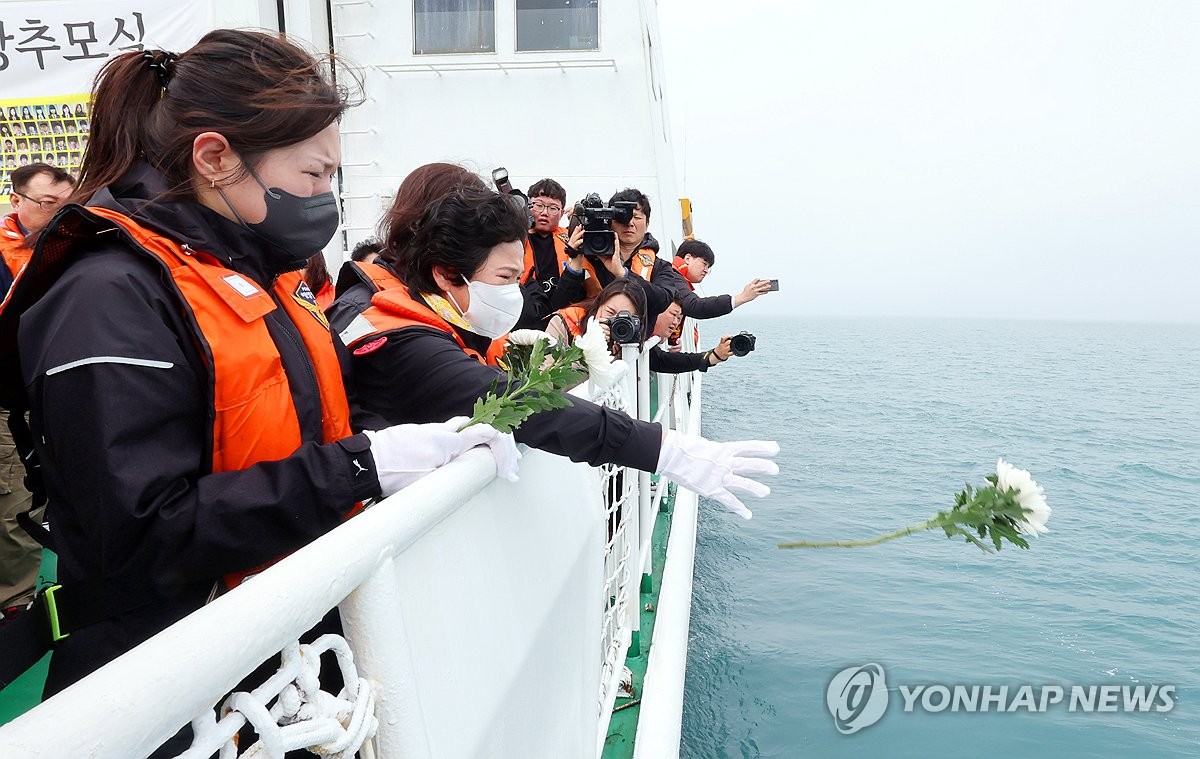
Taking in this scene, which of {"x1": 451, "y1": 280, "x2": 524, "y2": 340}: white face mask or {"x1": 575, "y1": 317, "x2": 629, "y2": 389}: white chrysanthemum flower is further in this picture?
{"x1": 451, "y1": 280, "x2": 524, "y2": 340}: white face mask

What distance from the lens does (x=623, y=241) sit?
4074mm

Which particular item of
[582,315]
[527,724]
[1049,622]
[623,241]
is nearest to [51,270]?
[527,724]

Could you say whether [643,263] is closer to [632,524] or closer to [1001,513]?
[632,524]

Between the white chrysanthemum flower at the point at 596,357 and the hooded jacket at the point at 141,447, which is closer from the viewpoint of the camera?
the hooded jacket at the point at 141,447

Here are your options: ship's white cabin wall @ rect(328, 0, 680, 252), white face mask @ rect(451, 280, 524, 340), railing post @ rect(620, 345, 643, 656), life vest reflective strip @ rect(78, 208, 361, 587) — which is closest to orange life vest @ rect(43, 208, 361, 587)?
life vest reflective strip @ rect(78, 208, 361, 587)

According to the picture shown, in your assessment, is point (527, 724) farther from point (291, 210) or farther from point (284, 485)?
point (291, 210)

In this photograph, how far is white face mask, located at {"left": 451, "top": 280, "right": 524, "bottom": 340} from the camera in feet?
5.62

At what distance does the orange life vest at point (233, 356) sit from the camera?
0.97m

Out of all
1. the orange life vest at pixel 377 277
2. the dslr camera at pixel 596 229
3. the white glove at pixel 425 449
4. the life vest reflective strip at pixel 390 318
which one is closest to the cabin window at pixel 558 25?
the dslr camera at pixel 596 229

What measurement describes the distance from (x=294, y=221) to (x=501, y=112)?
507cm

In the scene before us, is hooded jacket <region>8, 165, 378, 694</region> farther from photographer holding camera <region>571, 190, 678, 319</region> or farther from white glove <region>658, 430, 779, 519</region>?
photographer holding camera <region>571, 190, 678, 319</region>

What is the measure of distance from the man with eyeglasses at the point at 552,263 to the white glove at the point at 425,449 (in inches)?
75.1

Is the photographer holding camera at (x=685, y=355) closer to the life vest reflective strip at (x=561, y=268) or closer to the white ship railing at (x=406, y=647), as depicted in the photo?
the life vest reflective strip at (x=561, y=268)

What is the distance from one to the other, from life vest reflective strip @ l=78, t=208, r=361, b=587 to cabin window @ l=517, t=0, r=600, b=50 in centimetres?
530
